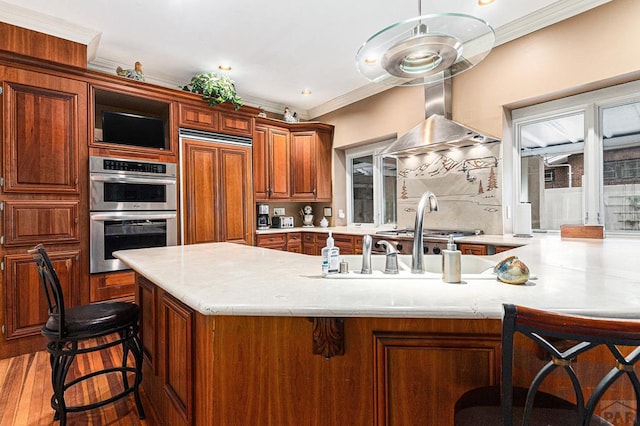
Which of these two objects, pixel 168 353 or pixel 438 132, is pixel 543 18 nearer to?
pixel 438 132

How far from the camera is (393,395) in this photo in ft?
3.62

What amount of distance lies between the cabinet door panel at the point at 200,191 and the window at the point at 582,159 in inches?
131

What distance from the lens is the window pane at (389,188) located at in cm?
468

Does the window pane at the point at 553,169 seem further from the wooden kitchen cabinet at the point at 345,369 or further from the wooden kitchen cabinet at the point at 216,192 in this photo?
the wooden kitchen cabinet at the point at 216,192

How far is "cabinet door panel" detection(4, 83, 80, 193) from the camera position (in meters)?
2.71

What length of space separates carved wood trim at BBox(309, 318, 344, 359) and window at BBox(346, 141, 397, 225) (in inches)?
146

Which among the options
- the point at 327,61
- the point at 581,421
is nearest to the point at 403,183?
the point at 327,61

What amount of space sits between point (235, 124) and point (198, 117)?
0.48 m

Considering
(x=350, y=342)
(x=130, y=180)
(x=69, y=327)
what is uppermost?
(x=130, y=180)

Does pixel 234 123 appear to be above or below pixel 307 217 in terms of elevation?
above

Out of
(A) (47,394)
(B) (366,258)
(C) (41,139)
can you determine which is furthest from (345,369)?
(C) (41,139)

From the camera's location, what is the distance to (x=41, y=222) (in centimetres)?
283

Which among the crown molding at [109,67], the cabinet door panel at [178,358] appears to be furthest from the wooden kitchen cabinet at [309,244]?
the cabinet door panel at [178,358]

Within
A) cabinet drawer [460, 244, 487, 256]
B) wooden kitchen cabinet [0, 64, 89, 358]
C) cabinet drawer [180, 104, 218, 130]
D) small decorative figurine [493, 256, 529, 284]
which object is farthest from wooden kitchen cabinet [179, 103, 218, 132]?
small decorative figurine [493, 256, 529, 284]
